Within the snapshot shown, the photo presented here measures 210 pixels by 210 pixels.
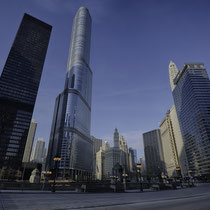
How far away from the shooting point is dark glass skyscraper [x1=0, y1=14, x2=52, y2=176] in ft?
408

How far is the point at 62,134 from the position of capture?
153 metres

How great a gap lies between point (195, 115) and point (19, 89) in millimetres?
168320

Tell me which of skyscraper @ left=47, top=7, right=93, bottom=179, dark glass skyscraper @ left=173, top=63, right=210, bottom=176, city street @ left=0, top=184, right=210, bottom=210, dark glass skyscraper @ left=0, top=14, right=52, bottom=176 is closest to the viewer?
city street @ left=0, top=184, right=210, bottom=210

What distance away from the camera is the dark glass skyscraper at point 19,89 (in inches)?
4893

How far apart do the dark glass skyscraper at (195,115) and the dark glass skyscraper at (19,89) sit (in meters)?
151

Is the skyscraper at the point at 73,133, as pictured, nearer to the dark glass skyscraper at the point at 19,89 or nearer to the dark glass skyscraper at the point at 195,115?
the dark glass skyscraper at the point at 19,89

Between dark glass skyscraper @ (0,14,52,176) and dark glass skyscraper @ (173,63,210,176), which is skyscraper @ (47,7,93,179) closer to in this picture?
dark glass skyscraper @ (0,14,52,176)

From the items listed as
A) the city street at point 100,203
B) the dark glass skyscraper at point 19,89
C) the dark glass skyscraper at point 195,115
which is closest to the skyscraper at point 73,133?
the dark glass skyscraper at point 19,89

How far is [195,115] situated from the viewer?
141 meters

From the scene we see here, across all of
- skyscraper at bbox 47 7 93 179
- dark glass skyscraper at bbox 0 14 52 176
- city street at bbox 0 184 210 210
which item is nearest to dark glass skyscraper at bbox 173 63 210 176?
skyscraper at bbox 47 7 93 179

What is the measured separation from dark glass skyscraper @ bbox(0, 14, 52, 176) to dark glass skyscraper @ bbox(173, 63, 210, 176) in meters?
151

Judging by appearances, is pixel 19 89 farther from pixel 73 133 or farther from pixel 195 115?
pixel 195 115

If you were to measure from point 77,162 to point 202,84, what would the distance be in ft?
486

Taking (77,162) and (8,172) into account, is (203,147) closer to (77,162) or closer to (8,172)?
(77,162)
